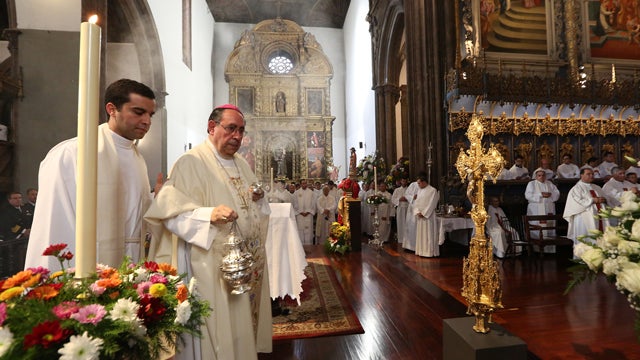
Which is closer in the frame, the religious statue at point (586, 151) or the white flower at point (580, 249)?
the white flower at point (580, 249)

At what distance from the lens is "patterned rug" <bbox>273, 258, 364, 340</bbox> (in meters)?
3.24

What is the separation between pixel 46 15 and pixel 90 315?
4837 millimetres

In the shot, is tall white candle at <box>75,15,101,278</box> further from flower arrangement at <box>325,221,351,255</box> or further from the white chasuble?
flower arrangement at <box>325,221,351,255</box>

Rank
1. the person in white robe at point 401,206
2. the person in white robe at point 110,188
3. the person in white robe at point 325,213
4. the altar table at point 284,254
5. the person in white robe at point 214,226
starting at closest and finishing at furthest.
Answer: the person in white robe at point 110,188, the person in white robe at point 214,226, the altar table at point 284,254, the person in white robe at point 401,206, the person in white robe at point 325,213

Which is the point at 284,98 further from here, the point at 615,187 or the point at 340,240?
the point at 615,187

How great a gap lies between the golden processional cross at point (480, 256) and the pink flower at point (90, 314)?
2.04 meters

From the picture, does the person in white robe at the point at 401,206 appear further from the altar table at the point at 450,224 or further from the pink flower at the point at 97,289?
the pink flower at the point at 97,289

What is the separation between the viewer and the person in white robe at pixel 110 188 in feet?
4.45

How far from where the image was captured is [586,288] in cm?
441

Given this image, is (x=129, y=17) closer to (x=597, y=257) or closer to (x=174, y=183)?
(x=174, y=183)

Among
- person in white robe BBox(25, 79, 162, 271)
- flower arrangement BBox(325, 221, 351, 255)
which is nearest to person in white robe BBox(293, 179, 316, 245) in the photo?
flower arrangement BBox(325, 221, 351, 255)

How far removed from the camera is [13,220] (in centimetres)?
379

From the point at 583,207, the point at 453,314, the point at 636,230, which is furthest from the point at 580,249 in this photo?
the point at 583,207

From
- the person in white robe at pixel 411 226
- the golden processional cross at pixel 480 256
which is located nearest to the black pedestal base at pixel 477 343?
the golden processional cross at pixel 480 256
